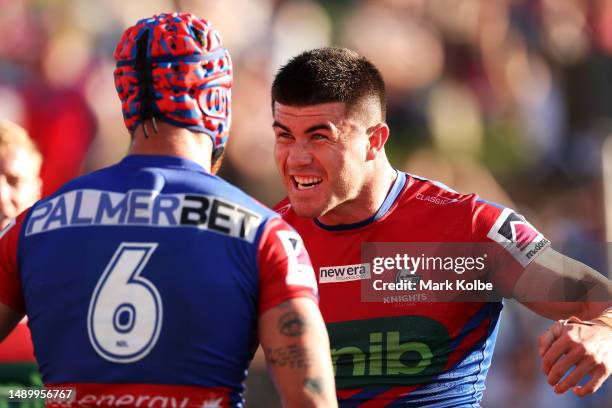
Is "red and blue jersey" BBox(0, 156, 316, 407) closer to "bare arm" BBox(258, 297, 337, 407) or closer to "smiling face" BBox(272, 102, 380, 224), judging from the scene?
"bare arm" BBox(258, 297, 337, 407)

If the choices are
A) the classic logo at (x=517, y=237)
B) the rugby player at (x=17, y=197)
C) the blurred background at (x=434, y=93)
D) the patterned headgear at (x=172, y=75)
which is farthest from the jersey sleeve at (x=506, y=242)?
the blurred background at (x=434, y=93)

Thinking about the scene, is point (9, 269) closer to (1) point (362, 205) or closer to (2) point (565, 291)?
(1) point (362, 205)

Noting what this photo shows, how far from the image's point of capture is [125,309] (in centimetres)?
295

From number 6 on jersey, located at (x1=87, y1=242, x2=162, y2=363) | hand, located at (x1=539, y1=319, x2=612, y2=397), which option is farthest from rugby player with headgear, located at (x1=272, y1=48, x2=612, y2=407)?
number 6 on jersey, located at (x1=87, y1=242, x2=162, y2=363)

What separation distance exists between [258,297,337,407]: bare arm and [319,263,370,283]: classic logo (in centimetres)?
178

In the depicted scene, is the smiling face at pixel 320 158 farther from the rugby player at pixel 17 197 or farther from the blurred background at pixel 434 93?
the blurred background at pixel 434 93

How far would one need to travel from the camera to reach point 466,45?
1030 cm

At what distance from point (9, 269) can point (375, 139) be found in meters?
2.38

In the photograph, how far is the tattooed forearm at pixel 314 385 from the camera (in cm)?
295

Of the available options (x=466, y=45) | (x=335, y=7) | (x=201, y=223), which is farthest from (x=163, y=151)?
(x=466, y=45)

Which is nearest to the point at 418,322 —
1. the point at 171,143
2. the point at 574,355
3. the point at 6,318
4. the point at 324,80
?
the point at 574,355

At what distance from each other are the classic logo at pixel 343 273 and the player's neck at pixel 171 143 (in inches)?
67.2

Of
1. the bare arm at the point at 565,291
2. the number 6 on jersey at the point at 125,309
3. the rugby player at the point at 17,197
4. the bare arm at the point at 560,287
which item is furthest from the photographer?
the rugby player at the point at 17,197

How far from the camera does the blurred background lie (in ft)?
27.8
